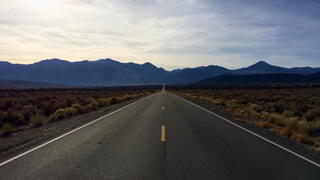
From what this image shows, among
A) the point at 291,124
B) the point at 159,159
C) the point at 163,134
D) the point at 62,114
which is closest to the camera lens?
the point at 159,159

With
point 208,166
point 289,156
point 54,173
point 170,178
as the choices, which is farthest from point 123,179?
point 289,156

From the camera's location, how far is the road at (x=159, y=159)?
6.61 metres

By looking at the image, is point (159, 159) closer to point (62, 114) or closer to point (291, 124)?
point (291, 124)

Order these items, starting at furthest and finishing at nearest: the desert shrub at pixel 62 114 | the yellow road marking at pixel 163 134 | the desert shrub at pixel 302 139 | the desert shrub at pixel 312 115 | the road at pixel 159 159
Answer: the desert shrub at pixel 62 114
the desert shrub at pixel 312 115
the desert shrub at pixel 302 139
the yellow road marking at pixel 163 134
the road at pixel 159 159

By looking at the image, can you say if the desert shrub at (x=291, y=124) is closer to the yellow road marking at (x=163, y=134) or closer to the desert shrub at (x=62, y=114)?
the yellow road marking at (x=163, y=134)

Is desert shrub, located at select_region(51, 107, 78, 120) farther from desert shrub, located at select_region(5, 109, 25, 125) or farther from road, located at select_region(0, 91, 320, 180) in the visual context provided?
road, located at select_region(0, 91, 320, 180)

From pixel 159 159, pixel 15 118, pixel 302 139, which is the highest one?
pixel 159 159

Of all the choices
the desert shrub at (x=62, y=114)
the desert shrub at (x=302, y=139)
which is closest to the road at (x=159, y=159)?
the desert shrub at (x=302, y=139)

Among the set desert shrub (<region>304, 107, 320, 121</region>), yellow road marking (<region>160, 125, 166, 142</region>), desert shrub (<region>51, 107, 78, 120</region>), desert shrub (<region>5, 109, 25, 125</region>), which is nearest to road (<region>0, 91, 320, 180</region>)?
yellow road marking (<region>160, 125, 166, 142</region>)

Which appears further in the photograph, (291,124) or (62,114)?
(62,114)

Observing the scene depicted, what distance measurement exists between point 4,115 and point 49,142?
10.0 meters

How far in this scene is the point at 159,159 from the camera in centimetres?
786

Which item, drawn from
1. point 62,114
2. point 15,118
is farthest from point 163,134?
point 15,118

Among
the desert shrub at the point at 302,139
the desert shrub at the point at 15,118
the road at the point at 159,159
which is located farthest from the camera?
the desert shrub at the point at 15,118
